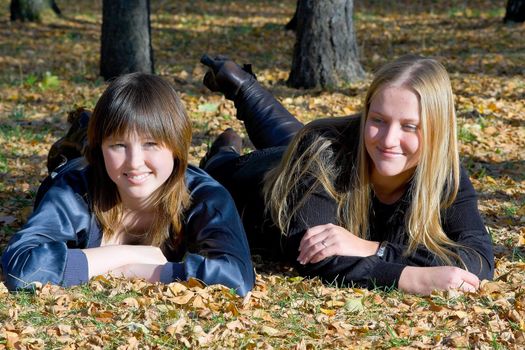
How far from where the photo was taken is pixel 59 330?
3.60 meters

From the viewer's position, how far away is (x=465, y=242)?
14.3 feet

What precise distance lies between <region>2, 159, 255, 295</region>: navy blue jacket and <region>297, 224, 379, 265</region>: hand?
0.30 m

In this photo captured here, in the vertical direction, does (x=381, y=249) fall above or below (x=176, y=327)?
above

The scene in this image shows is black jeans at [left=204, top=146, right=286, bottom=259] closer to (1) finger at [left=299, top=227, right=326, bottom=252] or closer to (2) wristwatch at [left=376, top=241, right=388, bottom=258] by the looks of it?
(1) finger at [left=299, top=227, right=326, bottom=252]

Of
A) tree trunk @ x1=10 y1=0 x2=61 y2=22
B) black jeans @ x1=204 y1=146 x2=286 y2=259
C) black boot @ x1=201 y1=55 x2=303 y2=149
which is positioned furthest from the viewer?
tree trunk @ x1=10 y1=0 x2=61 y2=22

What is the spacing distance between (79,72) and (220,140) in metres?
5.35

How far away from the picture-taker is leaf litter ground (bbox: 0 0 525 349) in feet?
12.0

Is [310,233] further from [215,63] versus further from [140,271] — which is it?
[215,63]

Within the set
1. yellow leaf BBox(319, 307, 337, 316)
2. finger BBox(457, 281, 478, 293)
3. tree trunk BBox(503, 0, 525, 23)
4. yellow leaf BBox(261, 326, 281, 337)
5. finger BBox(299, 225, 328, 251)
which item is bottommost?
yellow leaf BBox(319, 307, 337, 316)

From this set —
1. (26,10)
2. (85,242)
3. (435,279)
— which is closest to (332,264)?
(435,279)

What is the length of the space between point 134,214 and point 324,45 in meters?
5.45

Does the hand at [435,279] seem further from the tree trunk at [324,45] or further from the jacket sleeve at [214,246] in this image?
the tree trunk at [324,45]

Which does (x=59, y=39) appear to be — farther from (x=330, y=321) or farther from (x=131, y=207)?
(x=330, y=321)

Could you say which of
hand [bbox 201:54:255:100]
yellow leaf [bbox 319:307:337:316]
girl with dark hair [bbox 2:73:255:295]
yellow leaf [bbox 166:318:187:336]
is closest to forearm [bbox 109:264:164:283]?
girl with dark hair [bbox 2:73:255:295]
